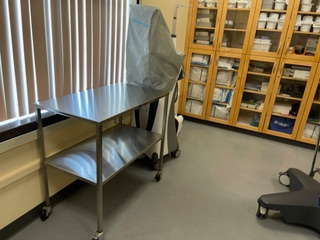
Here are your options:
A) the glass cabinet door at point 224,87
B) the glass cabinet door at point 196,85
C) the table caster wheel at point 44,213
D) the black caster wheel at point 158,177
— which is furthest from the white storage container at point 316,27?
the table caster wheel at point 44,213

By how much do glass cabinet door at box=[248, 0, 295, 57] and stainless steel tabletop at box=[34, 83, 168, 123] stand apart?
1708 millimetres

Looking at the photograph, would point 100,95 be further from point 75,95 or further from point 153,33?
point 153,33

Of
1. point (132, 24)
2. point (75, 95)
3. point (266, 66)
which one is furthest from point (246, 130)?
point (75, 95)

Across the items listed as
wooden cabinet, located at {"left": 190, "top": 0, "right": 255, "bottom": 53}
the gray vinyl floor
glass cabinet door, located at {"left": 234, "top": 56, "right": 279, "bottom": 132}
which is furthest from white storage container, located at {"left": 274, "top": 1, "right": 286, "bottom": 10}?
the gray vinyl floor

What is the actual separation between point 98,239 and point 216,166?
140cm

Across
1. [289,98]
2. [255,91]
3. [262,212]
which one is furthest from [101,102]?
[289,98]

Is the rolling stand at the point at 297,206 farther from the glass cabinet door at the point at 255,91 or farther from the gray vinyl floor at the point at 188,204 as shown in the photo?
the glass cabinet door at the point at 255,91

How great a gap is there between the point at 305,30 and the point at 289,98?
31.1 inches

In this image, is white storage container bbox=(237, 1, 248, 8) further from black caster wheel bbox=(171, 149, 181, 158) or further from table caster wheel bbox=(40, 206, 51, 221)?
table caster wheel bbox=(40, 206, 51, 221)

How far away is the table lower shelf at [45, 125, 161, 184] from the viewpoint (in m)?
1.47

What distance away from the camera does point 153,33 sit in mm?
1803

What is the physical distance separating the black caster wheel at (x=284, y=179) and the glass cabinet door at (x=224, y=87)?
1.12 meters

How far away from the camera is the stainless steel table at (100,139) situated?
133 cm

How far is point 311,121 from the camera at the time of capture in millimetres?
2955
